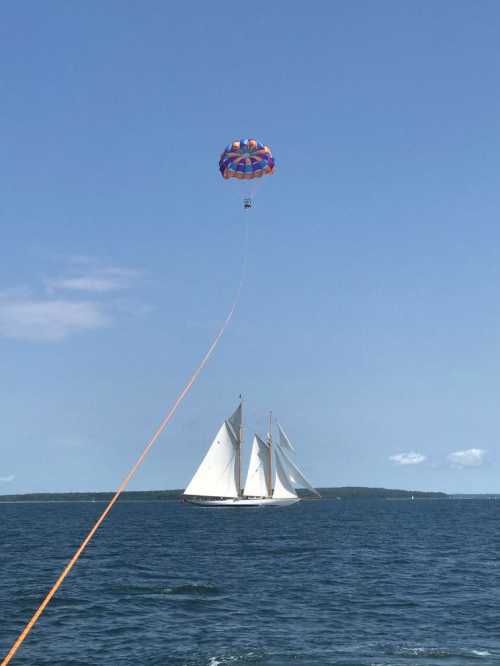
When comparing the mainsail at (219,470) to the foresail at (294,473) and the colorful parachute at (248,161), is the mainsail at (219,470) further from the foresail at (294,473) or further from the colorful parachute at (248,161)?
the colorful parachute at (248,161)

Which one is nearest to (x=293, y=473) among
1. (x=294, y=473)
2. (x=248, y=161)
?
(x=294, y=473)

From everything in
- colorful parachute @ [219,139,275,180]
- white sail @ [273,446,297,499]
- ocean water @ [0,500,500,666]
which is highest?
colorful parachute @ [219,139,275,180]

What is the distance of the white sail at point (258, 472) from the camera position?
15862 centimetres

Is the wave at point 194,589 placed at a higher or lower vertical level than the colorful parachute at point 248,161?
lower

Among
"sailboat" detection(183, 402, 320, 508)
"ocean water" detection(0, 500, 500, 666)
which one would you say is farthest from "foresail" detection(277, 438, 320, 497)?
"ocean water" detection(0, 500, 500, 666)

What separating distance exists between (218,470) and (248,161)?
103 m

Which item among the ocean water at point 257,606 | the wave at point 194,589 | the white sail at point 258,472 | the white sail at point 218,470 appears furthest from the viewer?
the white sail at point 258,472

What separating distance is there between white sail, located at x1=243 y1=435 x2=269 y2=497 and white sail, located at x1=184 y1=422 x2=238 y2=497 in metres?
3.65

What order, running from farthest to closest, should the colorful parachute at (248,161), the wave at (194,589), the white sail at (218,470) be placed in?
the white sail at (218,470) → the colorful parachute at (248,161) → the wave at (194,589)

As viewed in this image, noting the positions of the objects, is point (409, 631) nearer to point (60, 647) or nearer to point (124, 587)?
point (60, 647)

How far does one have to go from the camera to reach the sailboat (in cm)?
15288

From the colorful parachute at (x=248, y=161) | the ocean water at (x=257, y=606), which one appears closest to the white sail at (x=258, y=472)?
the ocean water at (x=257, y=606)

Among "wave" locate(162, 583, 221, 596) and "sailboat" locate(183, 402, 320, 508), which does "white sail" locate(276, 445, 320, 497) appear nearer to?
"sailboat" locate(183, 402, 320, 508)

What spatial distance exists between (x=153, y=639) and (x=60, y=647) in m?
3.93
